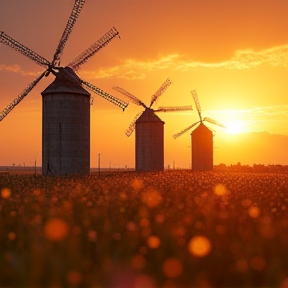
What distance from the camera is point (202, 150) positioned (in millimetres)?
83375

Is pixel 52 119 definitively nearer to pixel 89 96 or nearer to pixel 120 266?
pixel 89 96

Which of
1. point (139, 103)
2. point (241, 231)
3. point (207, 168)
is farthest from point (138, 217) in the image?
point (207, 168)

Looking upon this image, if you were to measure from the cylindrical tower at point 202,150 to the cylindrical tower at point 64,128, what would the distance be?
40562mm

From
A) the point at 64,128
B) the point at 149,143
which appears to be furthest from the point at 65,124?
the point at 149,143

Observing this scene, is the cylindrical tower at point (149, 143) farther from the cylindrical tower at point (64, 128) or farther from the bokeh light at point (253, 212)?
the bokeh light at point (253, 212)

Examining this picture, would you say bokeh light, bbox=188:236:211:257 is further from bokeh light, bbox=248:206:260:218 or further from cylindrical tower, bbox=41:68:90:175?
cylindrical tower, bbox=41:68:90:175

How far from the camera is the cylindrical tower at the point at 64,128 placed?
A: 4478 cm

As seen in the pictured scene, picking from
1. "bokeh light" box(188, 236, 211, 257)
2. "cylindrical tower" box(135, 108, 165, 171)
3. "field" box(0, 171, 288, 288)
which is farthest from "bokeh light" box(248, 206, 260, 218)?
"cylindrical tower" box(135, 108, 165, 171)

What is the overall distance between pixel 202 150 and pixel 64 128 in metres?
42.7

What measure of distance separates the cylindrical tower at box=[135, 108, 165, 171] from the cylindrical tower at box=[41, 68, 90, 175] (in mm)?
24127

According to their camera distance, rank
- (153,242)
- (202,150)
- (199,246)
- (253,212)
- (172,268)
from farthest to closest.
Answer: (202,150)
(253,212)
(153,242)
(199,246)
(172,268)

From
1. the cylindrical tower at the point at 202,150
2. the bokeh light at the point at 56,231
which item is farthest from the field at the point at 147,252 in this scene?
the cylindrical tower at the point at 202,150

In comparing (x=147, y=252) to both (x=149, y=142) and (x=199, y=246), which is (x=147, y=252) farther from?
(x=149, y=142)

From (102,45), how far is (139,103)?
27.4 meters
